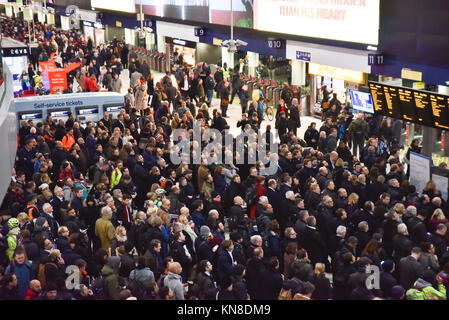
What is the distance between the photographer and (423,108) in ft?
46.9

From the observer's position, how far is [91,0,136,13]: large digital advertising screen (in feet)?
104

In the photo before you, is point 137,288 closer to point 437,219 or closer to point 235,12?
point 437,219

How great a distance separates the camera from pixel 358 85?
21375 mm

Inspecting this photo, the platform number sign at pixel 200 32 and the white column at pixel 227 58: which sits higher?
the platform number sign at pixel 200 32

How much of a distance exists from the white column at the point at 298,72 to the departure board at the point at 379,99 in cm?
833

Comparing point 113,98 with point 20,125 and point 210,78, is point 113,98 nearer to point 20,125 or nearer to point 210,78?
point 20,125

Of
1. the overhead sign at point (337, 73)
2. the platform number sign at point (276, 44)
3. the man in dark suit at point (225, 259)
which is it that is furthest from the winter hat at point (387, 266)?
the platform number sign at point (276, 44)

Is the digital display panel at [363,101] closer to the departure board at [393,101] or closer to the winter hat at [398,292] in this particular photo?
the departure board at [393,101]

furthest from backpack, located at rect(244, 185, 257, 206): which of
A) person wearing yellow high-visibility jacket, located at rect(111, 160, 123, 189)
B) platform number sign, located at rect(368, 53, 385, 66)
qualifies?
platform number sign, located at rect(368, 53, 385, 66)

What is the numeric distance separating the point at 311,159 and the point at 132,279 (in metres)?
6.17

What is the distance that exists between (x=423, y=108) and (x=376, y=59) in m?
3.94

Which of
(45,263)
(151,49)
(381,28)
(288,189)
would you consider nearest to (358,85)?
(381,28)

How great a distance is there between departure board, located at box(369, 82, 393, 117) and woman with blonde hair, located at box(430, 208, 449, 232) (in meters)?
4.08

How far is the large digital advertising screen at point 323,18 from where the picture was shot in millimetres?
18328
